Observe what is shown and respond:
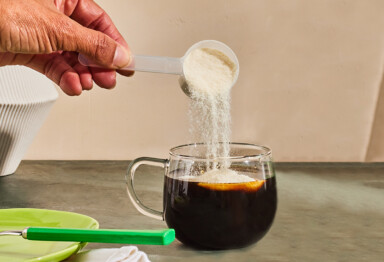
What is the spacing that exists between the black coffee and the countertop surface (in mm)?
26

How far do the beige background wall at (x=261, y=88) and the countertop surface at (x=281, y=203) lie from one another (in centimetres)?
6

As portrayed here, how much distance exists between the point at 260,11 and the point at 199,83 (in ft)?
1.84

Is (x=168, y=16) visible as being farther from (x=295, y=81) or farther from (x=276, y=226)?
(x=276, y=226)

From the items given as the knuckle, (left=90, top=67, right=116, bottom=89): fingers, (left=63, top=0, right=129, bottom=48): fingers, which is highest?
(left=63, top=0, right=129, bottom=48): fingers

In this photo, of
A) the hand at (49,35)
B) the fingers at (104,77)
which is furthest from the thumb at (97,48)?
the fingers at (104,77)

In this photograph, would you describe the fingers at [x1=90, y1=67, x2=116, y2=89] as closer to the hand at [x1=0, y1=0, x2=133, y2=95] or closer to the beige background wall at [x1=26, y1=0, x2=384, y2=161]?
the hand at [x1=0, y1=0, x2=133, y2=95]

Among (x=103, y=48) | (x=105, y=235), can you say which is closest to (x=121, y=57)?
(x=103, y=48)

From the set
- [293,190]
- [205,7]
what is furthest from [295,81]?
[293,190]

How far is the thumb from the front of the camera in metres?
0.76

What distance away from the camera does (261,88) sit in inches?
52.2

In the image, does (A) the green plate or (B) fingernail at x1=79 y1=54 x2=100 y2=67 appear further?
(B) fingernail at x1=79 y1=54 x2=100 y2=67

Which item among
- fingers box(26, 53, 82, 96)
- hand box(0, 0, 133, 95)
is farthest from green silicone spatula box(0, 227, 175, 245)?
fingers box(26, 53, 82, 96)

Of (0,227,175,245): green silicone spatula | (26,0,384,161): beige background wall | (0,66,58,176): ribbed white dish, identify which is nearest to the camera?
(0,227,175,245): green silicone spatula

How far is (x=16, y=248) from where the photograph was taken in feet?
1.93
